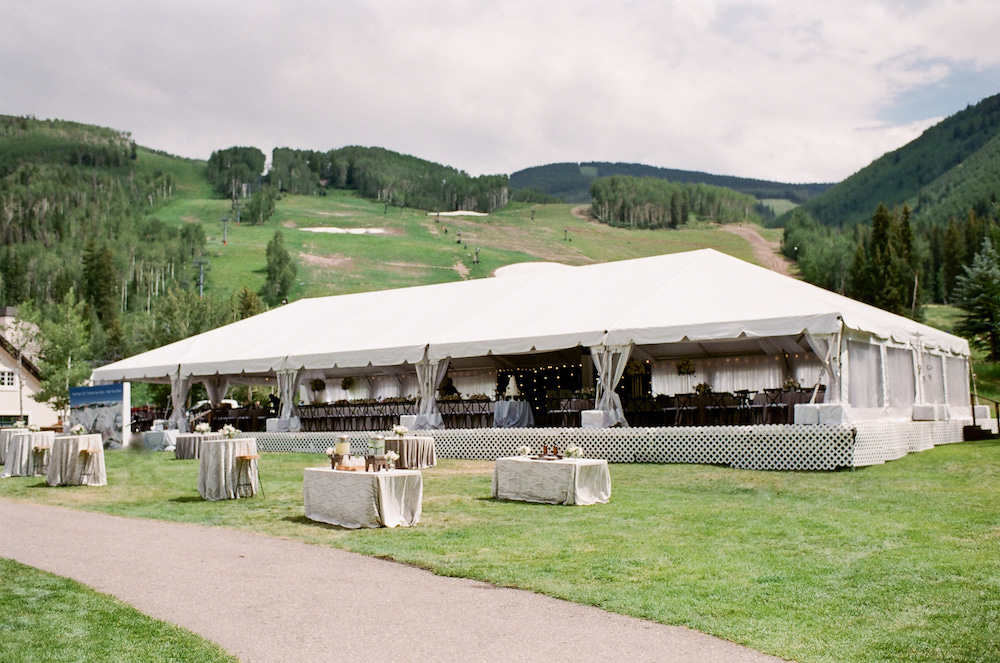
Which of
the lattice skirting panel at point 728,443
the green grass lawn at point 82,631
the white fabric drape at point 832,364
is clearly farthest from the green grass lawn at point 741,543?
the green grass lawn at point 82,631

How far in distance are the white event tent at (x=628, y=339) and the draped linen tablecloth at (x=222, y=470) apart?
7052mm

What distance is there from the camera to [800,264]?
4011 inches

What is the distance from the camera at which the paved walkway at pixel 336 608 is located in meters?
4.85

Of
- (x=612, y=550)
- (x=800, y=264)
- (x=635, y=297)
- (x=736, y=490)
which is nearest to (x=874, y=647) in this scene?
(x=612, y=550)

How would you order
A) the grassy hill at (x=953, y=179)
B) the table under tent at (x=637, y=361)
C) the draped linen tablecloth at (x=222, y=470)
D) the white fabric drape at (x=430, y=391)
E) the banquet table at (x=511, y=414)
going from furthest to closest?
the grassy hill at (x=953, y=179)
the banquet table at (x=511, y=414)
the white fabric drape at (x=430, y=391)
the table under tent at (x=637, y=361)
the draped linen tablecloth at (x=222, y=470)

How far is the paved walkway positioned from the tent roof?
9.79 metres

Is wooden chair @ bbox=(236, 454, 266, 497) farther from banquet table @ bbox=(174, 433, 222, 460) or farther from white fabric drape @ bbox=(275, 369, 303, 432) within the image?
white fabric drape @ bbox=(275, 369, 303, 432)

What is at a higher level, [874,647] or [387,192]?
[387,192]

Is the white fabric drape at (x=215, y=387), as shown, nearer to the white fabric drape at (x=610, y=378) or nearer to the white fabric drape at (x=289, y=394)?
the white fabric drape at (x=289, y=394)

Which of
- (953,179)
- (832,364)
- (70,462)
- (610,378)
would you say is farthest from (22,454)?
(953,179)

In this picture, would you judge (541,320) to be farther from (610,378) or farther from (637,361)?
(637,361)

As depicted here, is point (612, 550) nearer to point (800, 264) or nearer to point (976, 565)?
point (976, 565)

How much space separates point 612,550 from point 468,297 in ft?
51.8

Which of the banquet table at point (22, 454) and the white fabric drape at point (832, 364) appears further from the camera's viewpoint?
the banquet table at point (22, 454)
